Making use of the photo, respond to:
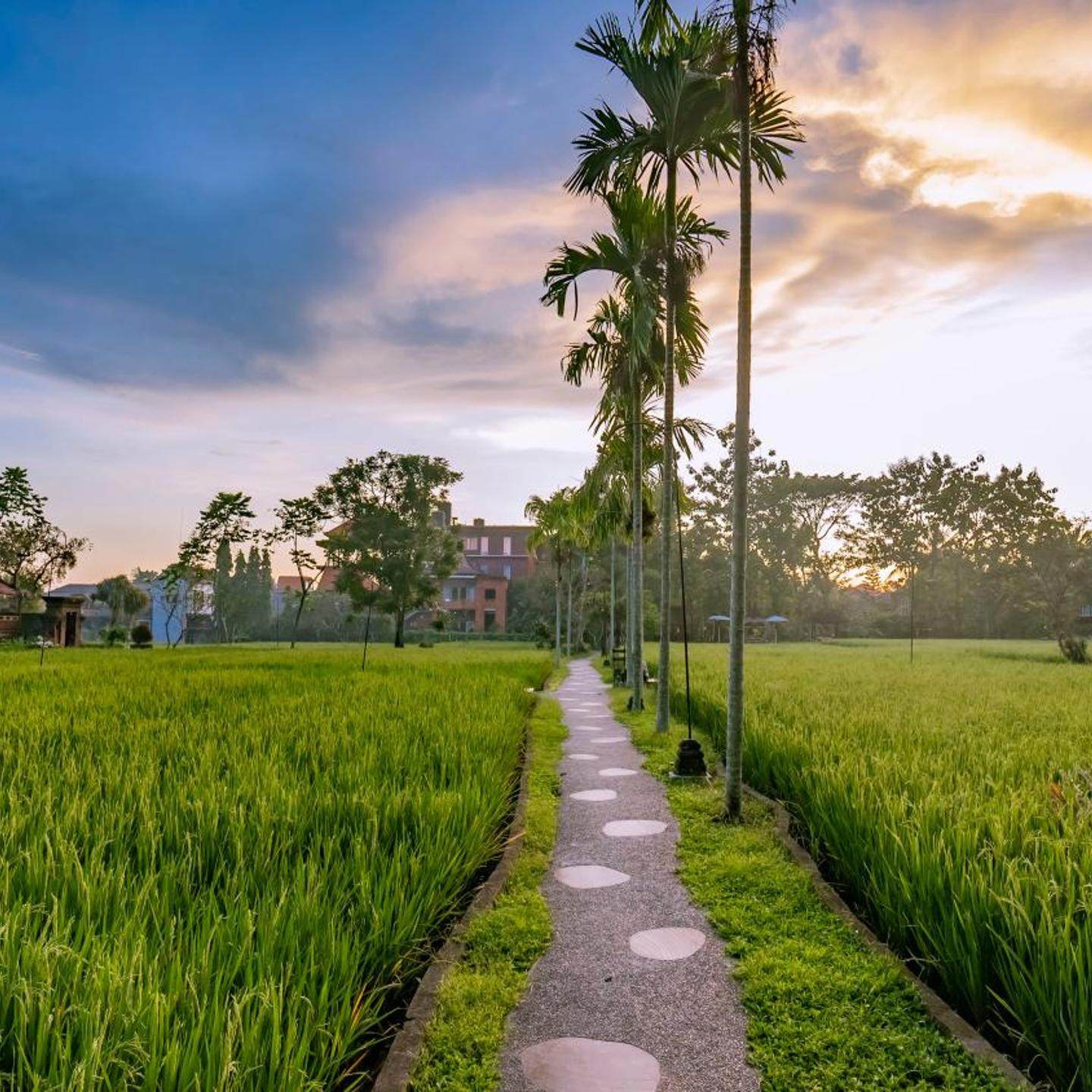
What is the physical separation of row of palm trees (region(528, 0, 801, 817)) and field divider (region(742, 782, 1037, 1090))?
2.30ft

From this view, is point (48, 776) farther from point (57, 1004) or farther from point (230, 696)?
point (230, 696)

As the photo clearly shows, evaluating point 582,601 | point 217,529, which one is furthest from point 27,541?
point 582,601

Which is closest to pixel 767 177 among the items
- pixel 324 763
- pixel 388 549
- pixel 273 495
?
pixel 324 763

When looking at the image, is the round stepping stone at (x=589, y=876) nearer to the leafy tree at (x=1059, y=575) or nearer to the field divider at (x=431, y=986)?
the field divider at (x=431, y=986)

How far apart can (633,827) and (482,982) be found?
238cm

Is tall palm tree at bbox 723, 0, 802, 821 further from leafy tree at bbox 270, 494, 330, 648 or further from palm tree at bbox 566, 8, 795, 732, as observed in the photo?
leafy tree at bbox 270, 494, 330, 648

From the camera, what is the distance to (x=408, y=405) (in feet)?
49.6

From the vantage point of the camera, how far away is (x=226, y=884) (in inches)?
108

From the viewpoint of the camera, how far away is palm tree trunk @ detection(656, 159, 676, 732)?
8023 mm

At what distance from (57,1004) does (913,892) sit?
2960 millimetres

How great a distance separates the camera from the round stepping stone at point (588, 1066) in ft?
6.73

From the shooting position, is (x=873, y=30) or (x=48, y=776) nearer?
(x=48, y=776)

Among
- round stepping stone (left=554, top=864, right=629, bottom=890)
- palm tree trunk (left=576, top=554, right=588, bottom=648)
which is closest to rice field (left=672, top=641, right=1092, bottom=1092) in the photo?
round stepping stone (left=554, top=864, right=629, bottom=890)

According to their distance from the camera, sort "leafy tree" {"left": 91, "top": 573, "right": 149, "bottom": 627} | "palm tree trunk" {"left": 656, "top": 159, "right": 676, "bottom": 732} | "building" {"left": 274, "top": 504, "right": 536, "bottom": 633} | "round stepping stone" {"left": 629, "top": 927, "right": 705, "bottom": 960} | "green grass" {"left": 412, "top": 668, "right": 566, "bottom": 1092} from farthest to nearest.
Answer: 1. "building" {"left": 274, "top": 504, "right": 536, "bottom": 633}
2. "leafy tree" {"left": 91, "top": 573, "right": 149, "bottom": 627}
3. "palm tree trunk" {"left": 656, "top": 159, "right": 676, "bottom": 732}
4. "round stepping stone" {"left": 629, "top": 927, "right": 705, "bottom": 960}
5. "green grass" {"left": 412, "top": 668, "right": 566, "bottom": 1092}
